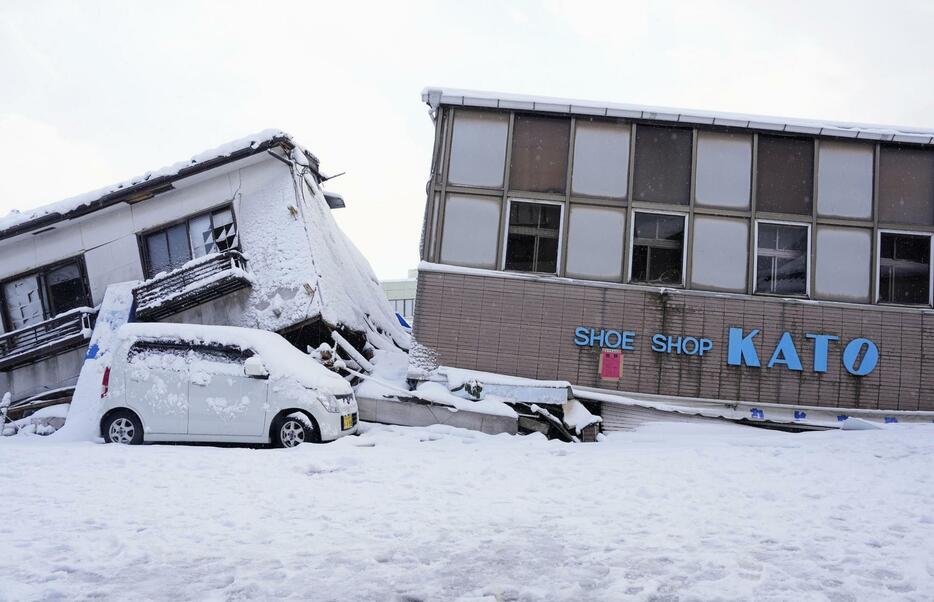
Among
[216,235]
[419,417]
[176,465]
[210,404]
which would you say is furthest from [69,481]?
[216,235]

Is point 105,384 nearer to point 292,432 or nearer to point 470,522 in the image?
point 292,432

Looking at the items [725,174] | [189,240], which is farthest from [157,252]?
[725,174]

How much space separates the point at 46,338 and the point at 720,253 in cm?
1524

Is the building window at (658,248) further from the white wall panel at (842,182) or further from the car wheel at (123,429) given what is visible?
the car wheel at (123,429)

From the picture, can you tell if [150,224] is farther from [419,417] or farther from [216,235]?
[419,417]

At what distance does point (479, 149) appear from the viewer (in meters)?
13.5

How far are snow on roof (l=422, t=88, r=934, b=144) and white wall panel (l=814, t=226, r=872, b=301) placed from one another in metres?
1.94

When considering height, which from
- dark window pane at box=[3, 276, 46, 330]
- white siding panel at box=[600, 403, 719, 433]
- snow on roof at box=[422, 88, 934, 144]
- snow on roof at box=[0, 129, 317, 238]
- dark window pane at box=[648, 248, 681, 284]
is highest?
snow on roof at box=[422, 88, 934, 144]

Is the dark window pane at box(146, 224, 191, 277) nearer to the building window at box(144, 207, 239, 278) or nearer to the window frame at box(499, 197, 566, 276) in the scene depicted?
the building window at box(144, 207, 239, 278)

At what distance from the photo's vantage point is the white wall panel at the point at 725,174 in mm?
13391

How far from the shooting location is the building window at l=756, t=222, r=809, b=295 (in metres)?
13.3

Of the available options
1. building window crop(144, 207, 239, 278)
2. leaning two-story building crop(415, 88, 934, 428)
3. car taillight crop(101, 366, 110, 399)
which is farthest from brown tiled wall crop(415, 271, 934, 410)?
building window crop(144, 207, 239, 278)

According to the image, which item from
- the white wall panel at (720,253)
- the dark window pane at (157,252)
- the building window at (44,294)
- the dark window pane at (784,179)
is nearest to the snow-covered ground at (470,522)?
the white wall panel at (720,253)

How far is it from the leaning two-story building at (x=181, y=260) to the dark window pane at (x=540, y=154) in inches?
201
